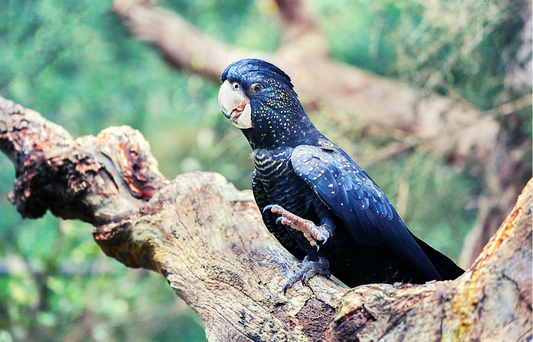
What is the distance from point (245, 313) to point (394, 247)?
769mm

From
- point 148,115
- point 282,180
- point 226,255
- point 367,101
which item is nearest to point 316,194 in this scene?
point 282,180

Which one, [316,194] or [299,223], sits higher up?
[316,194]

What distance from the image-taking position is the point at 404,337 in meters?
1.53

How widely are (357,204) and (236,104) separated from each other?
0.77 meters

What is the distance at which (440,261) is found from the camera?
221cm

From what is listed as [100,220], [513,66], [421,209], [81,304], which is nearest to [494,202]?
[421,209]

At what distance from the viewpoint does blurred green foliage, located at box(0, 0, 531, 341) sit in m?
3.78

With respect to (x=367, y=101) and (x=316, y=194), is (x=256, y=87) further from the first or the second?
(x=367, y=101)

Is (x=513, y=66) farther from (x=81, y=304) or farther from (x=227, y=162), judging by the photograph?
(x=81, y=304)

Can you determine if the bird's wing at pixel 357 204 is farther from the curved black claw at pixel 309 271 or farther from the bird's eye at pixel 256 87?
the bird's eye at pixel 256 87

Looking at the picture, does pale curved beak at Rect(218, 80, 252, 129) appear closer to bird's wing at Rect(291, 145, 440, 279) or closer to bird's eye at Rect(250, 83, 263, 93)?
bird's eye at Rect(250, 83, 263, 93)

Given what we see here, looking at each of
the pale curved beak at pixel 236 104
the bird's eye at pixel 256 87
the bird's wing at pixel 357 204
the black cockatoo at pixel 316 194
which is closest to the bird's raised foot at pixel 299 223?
the black cockatoo at pixel 316 194

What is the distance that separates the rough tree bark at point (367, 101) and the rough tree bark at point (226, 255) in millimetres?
2004

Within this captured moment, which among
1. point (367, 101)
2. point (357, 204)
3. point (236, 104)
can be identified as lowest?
point (357, 204)
